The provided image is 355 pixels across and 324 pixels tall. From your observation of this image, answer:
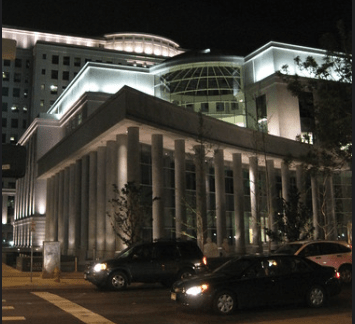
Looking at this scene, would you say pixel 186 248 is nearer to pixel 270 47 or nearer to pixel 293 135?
pixel 293 135

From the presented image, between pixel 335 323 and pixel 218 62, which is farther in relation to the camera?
pixel 218 62

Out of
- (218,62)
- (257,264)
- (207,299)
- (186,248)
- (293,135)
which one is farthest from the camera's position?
(218,62)

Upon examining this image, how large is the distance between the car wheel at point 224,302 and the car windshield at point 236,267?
2.21 feet

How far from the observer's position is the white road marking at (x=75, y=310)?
10.9m

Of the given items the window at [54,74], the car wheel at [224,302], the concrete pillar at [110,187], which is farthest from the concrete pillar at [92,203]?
the window at [54,74]

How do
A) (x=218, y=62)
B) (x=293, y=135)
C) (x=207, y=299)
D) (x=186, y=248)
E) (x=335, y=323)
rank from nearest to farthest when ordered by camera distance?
(x=335, y=323) < (x=207, y=299) < (x=186, y=248) < (x=293, y=135) < (x=218, y=62)

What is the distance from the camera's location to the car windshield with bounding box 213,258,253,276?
1232cm

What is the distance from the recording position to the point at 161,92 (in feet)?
172

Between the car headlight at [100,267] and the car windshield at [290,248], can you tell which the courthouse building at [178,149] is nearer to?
the car windshield at [290,248]

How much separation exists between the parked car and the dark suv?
136 inches

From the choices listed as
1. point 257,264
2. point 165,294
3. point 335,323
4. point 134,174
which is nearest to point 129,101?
point 134,174

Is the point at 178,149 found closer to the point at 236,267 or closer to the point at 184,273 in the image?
the point at 184,273

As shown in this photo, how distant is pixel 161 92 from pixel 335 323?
144 ft

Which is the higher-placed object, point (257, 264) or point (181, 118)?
point (181, 118)
